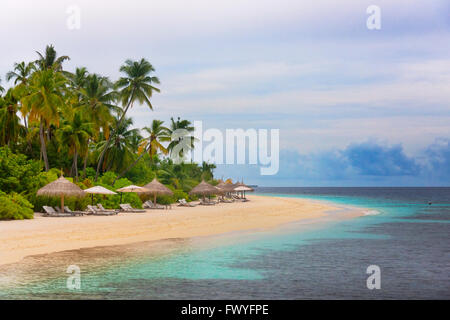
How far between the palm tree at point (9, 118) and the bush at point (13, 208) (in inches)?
409

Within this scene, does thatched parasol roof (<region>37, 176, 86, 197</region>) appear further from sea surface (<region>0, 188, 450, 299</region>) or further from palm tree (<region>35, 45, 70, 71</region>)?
palm tree (<region>35, 45, 70, 71</region>)

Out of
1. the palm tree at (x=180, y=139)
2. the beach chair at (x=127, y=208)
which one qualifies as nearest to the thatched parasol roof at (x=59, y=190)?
the beach chair at (x=127, y=208)

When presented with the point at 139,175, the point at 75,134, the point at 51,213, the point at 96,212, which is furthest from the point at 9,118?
the point at 139,175

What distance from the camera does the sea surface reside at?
32.5 feet

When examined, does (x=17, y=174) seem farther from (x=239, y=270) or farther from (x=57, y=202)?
(x=239, y=270)

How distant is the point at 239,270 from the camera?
1234cm

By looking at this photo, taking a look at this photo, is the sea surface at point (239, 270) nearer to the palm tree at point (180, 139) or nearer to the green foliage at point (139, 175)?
the green foliage at point (139, 175)

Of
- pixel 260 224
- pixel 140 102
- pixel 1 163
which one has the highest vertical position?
pixel 140 102

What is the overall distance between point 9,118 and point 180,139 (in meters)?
18.6

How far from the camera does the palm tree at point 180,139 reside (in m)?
46.0
